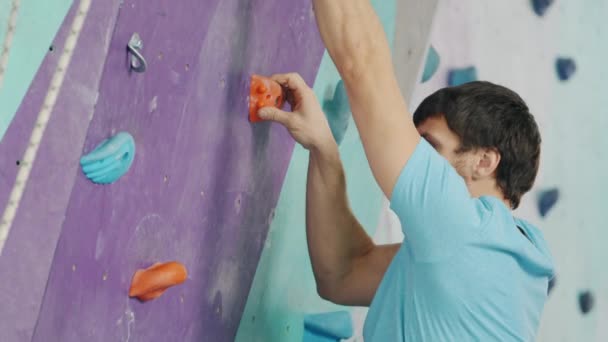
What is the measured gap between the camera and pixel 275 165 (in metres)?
1.62

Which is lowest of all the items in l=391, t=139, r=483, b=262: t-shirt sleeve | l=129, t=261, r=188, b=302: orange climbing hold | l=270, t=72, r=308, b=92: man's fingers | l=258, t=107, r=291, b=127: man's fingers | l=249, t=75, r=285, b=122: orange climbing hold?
Answer: l=129, t=261, r=188, b=302: orange climbing hold

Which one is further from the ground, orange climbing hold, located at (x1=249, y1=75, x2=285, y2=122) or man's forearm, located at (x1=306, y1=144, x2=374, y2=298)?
orange climbing hold, located at (x1=249, y1=75, x2=285, y2=122)

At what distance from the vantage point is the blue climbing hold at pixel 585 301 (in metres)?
Answer: 2.42

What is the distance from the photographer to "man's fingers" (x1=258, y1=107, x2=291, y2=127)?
1478mm

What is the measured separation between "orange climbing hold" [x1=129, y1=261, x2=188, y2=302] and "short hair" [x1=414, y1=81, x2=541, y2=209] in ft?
1.71

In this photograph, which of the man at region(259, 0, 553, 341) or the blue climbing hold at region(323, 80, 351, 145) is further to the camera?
the blue climbing hold at region(323, 80, 351, 145)

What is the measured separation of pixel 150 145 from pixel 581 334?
1.55 metres

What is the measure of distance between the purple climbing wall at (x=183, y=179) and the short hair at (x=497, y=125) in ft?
0.85

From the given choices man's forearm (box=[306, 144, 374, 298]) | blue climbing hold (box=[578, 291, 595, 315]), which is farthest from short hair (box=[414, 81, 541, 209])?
blue climbing hold (box=[578, 291, 595, 315])

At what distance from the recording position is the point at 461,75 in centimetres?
216

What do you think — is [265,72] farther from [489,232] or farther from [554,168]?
[554,168]

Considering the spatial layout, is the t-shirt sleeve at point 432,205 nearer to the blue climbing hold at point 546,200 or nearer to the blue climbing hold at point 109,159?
the blue climbing hold at point 109,159

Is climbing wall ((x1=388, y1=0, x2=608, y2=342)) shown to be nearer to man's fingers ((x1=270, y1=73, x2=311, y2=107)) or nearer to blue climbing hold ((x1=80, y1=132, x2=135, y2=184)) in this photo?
man's fingers ((x1=270, y1=73, x2=311, y2=107))

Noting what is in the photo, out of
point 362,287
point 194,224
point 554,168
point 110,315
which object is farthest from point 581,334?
point 110,315
